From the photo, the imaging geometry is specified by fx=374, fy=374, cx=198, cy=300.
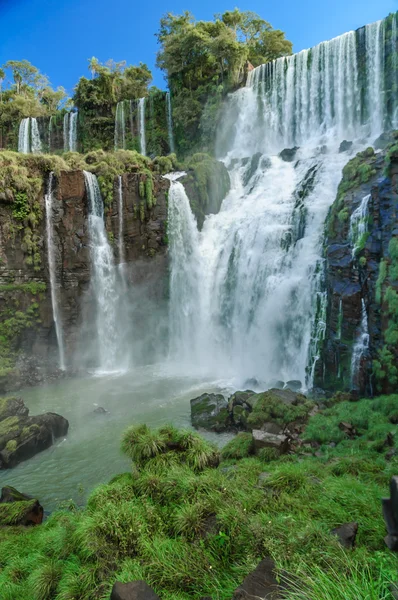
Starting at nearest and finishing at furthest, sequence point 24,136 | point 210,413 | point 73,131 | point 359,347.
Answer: point 210,413 → point 359,347 → point 73,131 → point 24,136

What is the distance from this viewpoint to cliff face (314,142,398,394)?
12531 mm

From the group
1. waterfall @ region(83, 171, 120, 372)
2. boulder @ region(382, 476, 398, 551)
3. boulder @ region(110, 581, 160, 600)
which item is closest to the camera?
boulder @ region(382, 476, 398, 551)

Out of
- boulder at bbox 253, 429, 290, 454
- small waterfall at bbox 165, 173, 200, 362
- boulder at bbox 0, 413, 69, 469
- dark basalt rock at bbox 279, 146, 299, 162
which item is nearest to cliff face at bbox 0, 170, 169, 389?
small waterfall at bbox 165, 173, 200, 362

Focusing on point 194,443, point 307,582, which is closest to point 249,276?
point 194,443

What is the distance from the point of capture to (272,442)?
29.1 ft

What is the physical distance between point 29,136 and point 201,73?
17404mm

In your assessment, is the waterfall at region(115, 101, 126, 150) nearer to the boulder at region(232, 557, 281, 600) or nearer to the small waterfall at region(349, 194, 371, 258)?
the small waterfall at region(349, 194, 371, 258)

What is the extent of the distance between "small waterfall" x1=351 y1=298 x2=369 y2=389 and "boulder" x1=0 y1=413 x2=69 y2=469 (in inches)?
408

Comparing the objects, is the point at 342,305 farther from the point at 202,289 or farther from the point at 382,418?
the point at 202,289

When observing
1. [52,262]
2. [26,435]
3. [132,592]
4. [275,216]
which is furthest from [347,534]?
[52,262]

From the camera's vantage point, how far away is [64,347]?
20594mm

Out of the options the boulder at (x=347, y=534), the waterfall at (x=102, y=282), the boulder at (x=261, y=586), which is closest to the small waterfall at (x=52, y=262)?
the waterfall at (x=102, y=282)

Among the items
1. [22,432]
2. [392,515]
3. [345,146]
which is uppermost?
[345,146]

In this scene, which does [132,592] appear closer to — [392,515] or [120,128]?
[392,515]
